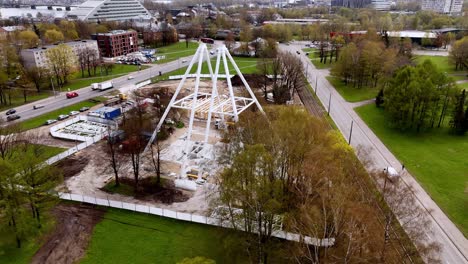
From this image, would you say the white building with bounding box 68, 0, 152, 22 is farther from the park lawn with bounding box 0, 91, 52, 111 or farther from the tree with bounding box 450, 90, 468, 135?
the tree with bounding box 450, 90, 468, 135

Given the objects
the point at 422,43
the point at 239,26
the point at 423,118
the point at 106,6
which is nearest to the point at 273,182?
the point at 423,118

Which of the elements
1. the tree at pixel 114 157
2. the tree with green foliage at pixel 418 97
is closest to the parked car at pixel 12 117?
the tree at pixel 114 157

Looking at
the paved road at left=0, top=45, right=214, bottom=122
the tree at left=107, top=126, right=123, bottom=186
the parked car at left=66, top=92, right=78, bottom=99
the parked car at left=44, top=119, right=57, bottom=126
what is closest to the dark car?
the paved road at left=0, top=45, right=214, bottom=122

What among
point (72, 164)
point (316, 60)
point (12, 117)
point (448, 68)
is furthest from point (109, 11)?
point (448, 68)

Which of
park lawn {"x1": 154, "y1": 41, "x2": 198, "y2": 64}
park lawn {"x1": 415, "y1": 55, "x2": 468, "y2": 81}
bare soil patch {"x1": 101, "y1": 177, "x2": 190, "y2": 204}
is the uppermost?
park lawn {"x1": 154, "y1": 41, "x2": 198, "y2": 64}

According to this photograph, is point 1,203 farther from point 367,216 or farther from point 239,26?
point 239,26

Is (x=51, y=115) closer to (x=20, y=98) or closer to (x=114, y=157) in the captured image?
(x=20, y=98)

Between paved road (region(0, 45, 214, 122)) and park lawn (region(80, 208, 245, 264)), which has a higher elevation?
paved road (region(0, 45, 214, 122))

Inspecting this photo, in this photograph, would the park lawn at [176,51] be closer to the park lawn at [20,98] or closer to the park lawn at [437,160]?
the park lawn at [20,98]
